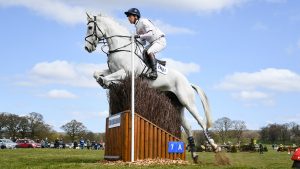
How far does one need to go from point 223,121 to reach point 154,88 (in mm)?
66725

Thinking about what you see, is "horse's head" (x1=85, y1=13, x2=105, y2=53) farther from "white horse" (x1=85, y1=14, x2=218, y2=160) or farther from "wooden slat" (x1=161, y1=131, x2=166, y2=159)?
"wooden slat" (x1=161, y1=131, x2=166, y2=159)

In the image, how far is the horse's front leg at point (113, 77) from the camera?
430 inches

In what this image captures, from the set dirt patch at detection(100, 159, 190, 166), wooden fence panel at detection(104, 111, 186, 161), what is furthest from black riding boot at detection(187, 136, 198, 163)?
dirt patch at detection(100, 159, 190, 166)

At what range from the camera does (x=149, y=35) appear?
11305 mm

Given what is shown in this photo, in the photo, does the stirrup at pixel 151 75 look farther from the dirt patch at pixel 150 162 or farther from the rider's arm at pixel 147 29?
the dirt patch at pixel 150 162

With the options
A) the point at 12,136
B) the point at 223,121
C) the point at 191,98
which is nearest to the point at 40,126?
the point at 12,136

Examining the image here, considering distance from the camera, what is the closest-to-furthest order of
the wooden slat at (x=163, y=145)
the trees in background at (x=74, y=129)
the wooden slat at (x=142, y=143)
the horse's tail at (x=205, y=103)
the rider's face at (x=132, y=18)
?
the wooden slat at (x=142, y=143) → the wooden slat at (x=163, y=145) → the rider's face at (x=132, y=18) → the horse's tail at (x=205, y=103) → the trees in background at (x=74, y=129)

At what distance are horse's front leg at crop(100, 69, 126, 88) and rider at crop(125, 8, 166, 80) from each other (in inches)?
31.2

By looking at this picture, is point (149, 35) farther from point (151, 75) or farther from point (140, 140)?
point (140, 140)

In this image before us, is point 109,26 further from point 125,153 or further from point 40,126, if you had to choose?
point 40,126

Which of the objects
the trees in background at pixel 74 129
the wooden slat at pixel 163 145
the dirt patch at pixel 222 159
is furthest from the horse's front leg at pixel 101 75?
the trees in background at pixel 74 129

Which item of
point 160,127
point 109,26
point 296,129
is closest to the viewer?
point 160,127

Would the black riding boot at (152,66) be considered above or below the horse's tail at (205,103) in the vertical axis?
above

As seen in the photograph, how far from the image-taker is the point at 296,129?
103812 mm
